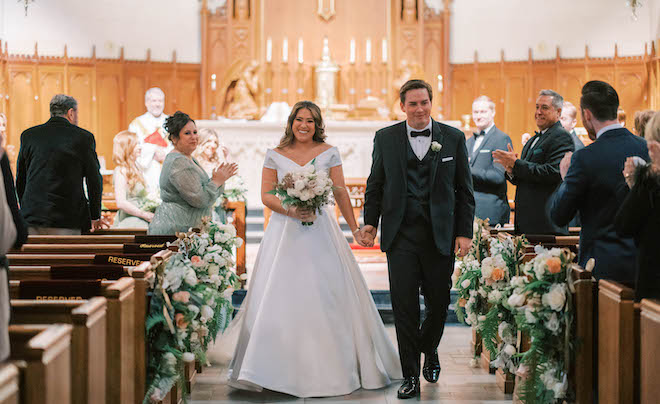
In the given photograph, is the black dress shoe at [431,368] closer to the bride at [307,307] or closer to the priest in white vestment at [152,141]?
the bride at [307,307]

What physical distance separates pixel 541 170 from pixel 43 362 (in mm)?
3261

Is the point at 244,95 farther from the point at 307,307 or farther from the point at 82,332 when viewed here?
the point at 82,332

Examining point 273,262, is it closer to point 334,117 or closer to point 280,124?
point 280,124

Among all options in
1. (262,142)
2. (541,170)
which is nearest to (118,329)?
(541,170)

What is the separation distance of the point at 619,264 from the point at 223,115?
904 centimetres

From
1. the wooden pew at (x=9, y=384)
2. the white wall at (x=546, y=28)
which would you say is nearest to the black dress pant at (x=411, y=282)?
the wooden pew at (x=9, y=384)

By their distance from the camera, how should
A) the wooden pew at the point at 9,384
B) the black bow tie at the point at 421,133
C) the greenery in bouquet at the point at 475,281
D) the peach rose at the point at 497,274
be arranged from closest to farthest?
1. the wooden pew at the point at 9,384
2. the peach rose at the point at 497,274
3. the black bow tie at the point at 421,133
4. the greenery in bouquet at the point at 475,281

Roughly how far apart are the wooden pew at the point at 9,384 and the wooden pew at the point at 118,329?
3.03ft

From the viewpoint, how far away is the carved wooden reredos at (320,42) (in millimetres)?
11945

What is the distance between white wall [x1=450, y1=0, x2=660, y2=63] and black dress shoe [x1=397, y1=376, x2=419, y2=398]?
9221 millimetres

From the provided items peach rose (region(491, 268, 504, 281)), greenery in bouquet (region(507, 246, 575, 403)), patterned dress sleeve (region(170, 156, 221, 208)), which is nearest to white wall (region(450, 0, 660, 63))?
patterned dress sleeve (region(170, 156, 221, 208))

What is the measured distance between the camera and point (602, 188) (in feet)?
10.1

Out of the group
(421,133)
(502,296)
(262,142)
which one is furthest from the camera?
(262,142)

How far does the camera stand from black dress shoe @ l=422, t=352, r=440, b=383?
4191mm
